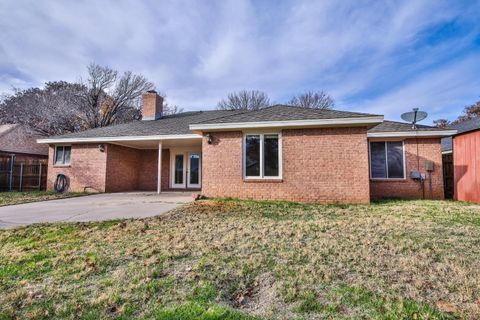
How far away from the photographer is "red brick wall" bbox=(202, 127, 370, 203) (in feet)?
26.4

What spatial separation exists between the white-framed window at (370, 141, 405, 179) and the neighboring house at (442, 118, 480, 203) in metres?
1.96

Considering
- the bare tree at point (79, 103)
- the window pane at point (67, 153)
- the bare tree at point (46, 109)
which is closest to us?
the window pane at point (67, 153)

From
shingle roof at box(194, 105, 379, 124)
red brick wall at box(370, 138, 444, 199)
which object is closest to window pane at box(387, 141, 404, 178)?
red brick wall at box(370, 138, 444, 199)

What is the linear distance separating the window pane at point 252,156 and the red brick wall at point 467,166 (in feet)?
24.9

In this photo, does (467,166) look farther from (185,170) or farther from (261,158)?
(185,170)

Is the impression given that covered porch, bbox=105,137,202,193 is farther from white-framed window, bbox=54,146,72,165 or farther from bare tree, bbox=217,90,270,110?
bare tree, bbox=217,90,270,110

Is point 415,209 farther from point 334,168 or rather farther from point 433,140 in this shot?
point 433,140

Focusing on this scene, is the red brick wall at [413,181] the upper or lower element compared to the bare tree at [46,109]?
lower

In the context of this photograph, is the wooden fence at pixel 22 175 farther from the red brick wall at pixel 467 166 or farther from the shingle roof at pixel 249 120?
the red brick wall at pixel 467 166

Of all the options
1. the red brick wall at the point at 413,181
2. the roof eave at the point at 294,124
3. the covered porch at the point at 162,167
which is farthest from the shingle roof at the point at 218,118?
the red brick wall at the point at 413,181

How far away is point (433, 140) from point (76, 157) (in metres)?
15.9

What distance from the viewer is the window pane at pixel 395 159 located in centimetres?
1026

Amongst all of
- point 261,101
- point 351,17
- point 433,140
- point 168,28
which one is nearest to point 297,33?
point 351,17

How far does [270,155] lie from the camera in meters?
8.68
